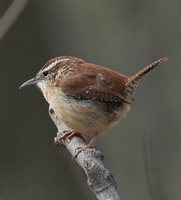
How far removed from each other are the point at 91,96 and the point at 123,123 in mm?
4316

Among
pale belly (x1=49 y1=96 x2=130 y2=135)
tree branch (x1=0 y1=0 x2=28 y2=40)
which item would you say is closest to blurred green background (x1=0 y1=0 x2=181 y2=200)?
pale belly (x1=49 y1=96 x2=130 y2=135)

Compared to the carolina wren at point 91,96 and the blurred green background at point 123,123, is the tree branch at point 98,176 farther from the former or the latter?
the carolina wren at point 91,96

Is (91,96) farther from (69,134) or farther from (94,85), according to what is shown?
(69,134)

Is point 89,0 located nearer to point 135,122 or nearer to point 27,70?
point 135,122

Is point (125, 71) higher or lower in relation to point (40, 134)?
higher

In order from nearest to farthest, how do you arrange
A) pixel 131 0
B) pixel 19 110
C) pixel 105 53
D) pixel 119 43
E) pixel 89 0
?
pixel 19 110 → pixel 131 0 → pixel 119 43 → pixel 105 53 → pixel 89 0

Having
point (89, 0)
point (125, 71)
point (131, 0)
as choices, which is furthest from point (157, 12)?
point (89, 0)

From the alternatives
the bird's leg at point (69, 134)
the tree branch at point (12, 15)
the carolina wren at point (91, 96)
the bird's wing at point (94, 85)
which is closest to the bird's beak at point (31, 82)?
the carolina wren at point (91, 96)

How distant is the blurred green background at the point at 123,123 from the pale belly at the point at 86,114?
259mm

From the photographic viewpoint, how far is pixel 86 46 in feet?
30.5

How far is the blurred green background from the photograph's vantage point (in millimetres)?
5973

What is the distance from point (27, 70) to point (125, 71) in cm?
313

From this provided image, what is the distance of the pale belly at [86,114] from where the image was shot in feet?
16.6

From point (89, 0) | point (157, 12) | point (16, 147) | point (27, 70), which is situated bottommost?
point (16, 147)
